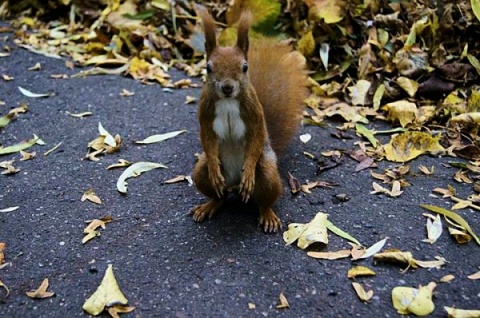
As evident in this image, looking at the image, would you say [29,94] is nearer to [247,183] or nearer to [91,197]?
[91,197]

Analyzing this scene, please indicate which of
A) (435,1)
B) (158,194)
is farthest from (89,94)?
(435,1)

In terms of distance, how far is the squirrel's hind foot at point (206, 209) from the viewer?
304 centimetres

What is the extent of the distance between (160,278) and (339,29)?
2992 millimetres

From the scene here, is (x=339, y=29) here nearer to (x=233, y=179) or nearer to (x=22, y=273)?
(x=233, y=179)

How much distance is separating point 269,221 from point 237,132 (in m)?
0.49

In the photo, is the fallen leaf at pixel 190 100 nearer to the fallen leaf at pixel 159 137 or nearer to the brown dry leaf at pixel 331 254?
the fallen leaf at pixel 159 137

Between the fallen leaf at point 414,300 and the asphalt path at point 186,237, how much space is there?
0.03 meters

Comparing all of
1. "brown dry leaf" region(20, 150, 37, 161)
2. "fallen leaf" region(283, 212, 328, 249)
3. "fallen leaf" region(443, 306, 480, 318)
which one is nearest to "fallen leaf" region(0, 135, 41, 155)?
"brown dry leaf" region(20, 150, 37, 161)

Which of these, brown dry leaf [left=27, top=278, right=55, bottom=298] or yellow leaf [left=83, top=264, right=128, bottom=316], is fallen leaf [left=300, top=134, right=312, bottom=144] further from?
brown dry leaf [left=27, top=278, right=55, bottom=298]

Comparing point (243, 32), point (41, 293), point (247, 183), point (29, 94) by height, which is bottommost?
point (29, 94)

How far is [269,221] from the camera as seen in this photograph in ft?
9.68

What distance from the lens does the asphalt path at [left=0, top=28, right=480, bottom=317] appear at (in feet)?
8.03

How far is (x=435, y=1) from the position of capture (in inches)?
188

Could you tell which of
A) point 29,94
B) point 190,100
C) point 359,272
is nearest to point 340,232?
point 359,272
